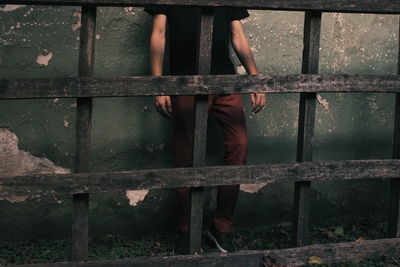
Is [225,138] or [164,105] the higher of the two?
[164,105]

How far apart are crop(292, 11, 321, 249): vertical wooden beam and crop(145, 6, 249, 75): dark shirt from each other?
516mm

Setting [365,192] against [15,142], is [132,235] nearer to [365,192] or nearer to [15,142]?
[15,142]

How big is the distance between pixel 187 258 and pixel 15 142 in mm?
1289

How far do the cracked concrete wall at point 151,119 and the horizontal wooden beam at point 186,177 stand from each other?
33.2 inches

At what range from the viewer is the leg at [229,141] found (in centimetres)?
298

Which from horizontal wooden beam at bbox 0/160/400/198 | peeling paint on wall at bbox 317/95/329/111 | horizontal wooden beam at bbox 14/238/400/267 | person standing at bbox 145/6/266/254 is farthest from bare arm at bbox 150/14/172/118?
peeling paint on wall at bbox 317/95/329/111

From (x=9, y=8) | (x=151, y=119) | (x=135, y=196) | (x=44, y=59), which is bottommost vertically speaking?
(x=135, y=196)

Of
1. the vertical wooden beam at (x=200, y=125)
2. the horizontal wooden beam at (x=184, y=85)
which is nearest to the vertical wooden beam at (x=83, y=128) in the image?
the horizontal wooden beam at (x=184, y=85)

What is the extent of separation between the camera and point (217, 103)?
3014 mm

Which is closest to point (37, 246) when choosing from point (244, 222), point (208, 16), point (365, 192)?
point (244, 222)

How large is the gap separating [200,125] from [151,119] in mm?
851

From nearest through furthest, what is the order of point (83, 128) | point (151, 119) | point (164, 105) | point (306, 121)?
point (83, 128), point (306, 121), point (164, 105), point (151, 119)

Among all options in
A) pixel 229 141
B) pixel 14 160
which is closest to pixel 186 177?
pixel 229 141

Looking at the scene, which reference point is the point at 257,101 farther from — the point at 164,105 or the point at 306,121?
the point at 164,105
